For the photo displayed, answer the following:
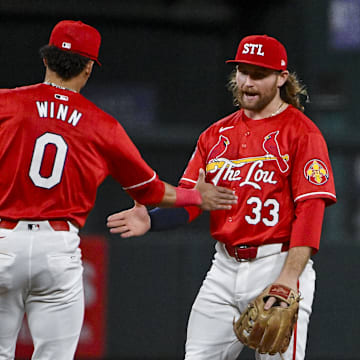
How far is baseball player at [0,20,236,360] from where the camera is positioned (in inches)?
114

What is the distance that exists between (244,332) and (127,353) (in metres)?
2.79

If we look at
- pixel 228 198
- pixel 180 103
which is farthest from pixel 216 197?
pixel 180 103

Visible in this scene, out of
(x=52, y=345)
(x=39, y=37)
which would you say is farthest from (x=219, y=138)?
(x=39, y=37)

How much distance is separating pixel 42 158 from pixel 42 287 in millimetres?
502

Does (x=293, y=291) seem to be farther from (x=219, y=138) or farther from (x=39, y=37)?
(x=39, y=37)

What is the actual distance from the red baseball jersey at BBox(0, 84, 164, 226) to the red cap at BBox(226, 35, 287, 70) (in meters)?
0.67

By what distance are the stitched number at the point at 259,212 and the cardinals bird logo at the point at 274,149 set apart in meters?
0.15

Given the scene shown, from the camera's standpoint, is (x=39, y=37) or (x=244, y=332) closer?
(x=244, y=332)

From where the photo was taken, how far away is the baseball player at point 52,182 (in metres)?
2.90

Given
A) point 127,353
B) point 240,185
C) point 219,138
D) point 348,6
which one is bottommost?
point 127,353

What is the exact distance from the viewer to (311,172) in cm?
314

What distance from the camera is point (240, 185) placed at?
10.7ft

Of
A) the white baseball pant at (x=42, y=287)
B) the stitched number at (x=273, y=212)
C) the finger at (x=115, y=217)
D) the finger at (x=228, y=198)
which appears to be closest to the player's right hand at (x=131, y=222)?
the finger at (x=115, y=217)

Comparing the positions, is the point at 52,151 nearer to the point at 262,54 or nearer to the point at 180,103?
the point at 262,54
